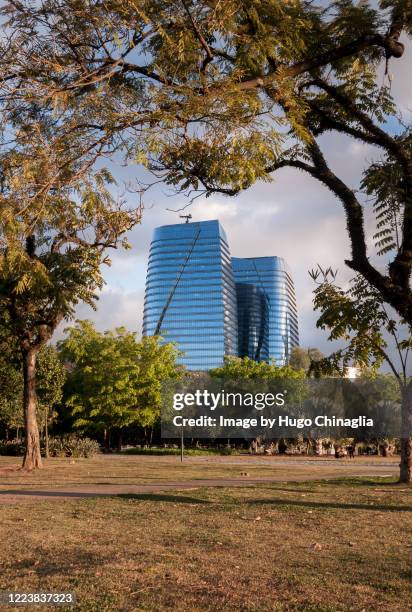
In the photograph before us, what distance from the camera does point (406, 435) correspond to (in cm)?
2069

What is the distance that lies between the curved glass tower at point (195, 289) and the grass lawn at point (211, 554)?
571 ft

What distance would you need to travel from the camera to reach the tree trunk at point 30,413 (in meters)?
25.6

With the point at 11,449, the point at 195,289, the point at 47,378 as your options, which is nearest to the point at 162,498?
the point at 47,378

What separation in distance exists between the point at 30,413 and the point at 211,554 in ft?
63.7

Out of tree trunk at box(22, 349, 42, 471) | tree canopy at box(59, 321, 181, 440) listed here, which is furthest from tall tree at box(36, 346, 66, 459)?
tree canopy at box(59, 321, 181, 440)

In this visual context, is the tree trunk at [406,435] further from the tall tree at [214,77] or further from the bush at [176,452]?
the bush at [176,452]

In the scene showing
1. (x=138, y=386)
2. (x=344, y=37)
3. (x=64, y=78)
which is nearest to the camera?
(x=64, y=78)

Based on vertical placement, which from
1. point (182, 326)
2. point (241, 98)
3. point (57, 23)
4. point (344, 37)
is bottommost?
point (241, 98)

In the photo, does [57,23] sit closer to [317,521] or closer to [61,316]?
[317,521]

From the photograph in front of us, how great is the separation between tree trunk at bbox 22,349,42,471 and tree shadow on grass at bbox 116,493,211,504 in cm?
1093

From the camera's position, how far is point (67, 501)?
14297 millimetres

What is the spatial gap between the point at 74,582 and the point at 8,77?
469cm

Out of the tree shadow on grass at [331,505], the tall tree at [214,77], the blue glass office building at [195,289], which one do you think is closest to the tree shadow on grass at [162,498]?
the tree shadow on grass at [331,505]

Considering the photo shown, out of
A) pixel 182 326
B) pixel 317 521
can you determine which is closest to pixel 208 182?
pixel 317 521
